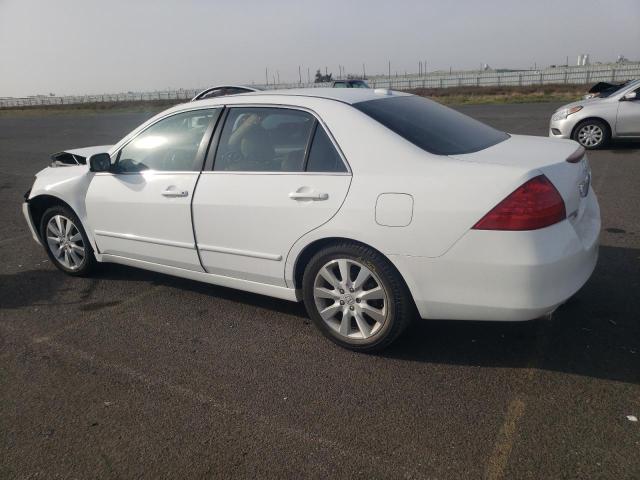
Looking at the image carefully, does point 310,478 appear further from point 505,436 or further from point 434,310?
point 434,310

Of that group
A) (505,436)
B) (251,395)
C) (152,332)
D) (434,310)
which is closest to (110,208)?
(152,332)

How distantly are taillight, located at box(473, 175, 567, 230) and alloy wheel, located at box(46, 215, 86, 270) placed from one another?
143 inches

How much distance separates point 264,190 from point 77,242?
7.60 feet

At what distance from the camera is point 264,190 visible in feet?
11.0

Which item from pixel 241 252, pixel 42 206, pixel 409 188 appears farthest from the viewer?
pixel 42 206

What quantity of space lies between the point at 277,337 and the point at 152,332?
3.06 ft

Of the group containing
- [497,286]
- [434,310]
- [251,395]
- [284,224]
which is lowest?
[251,395]

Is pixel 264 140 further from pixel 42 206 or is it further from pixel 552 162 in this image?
pixel 42 206

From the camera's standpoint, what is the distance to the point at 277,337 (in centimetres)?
353

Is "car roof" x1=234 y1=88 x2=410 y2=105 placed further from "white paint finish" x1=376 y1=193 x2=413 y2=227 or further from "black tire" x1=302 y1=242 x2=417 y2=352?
"black tire" x1=302 y1=242 x2=417 y2=352

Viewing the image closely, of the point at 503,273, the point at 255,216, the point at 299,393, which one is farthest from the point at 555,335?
the point at 255,216

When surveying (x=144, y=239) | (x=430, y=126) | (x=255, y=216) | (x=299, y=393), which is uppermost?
(x=430, y=126)

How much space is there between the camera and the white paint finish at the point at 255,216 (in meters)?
3.14

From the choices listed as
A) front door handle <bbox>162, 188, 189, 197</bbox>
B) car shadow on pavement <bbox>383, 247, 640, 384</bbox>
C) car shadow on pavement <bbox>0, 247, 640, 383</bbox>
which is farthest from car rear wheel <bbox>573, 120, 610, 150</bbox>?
front door handle <bbox>162, 188, 189, 197</bbox>
